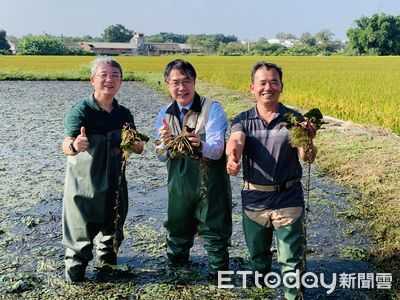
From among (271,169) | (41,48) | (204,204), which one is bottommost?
(204,204)

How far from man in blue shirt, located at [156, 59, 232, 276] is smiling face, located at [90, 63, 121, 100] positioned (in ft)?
1.14

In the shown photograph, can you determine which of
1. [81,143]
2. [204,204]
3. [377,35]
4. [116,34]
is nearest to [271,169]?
[204,204]

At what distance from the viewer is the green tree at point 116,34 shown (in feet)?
389

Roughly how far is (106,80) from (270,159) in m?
1.21

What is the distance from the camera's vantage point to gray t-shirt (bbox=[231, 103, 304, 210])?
9.19ft

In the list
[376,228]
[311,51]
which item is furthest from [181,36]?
[376,228]

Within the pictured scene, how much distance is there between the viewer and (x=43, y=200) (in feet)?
17.1

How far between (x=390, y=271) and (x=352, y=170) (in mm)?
2907

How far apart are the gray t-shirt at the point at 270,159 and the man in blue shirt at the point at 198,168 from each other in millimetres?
226

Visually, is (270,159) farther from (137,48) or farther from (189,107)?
(137,48)

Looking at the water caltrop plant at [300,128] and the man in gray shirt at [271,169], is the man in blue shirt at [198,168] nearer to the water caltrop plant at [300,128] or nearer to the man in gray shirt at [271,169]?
the man in gray shirt at [271,169]

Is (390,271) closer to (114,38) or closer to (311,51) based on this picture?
(311,51)

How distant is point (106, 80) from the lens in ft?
9.76

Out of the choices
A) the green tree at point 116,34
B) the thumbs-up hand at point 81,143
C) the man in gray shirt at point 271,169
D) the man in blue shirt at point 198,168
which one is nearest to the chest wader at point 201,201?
the man in blue shirt at point 198,168
